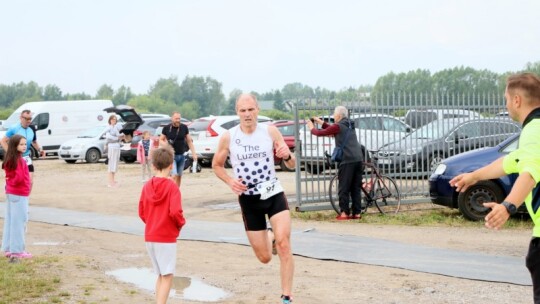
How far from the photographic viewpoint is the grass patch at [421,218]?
49.0ft

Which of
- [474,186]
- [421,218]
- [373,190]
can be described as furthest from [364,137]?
[474,186]

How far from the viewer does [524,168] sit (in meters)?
4.89

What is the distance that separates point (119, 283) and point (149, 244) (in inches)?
82.5

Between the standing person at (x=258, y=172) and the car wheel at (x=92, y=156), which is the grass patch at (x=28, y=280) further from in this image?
the car wheel at (x=92, y=156)

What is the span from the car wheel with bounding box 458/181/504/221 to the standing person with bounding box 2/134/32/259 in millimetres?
7324

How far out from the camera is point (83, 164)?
36844 millimetres

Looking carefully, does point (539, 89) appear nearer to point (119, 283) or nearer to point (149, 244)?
point (149, 244)

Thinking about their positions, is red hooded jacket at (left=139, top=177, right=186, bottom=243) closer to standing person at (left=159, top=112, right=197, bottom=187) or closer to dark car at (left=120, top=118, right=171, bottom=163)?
standing person at (left=159, top=112, right=197, bottom=187)

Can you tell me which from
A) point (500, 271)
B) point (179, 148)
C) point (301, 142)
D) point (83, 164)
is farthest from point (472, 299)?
point (83, 164)

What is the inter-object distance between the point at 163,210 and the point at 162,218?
68 millimetres

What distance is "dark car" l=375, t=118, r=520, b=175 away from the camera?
17516mm

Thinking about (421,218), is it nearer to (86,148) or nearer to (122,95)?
(86,148)

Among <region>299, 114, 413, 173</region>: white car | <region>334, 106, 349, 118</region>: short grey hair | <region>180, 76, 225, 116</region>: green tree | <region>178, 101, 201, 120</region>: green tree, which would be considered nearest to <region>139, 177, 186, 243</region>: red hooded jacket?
<region>334, 106, 349, 118</region>: short grey hair

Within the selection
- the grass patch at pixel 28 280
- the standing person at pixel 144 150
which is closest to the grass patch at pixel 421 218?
the grass patch at pixel 28 280
